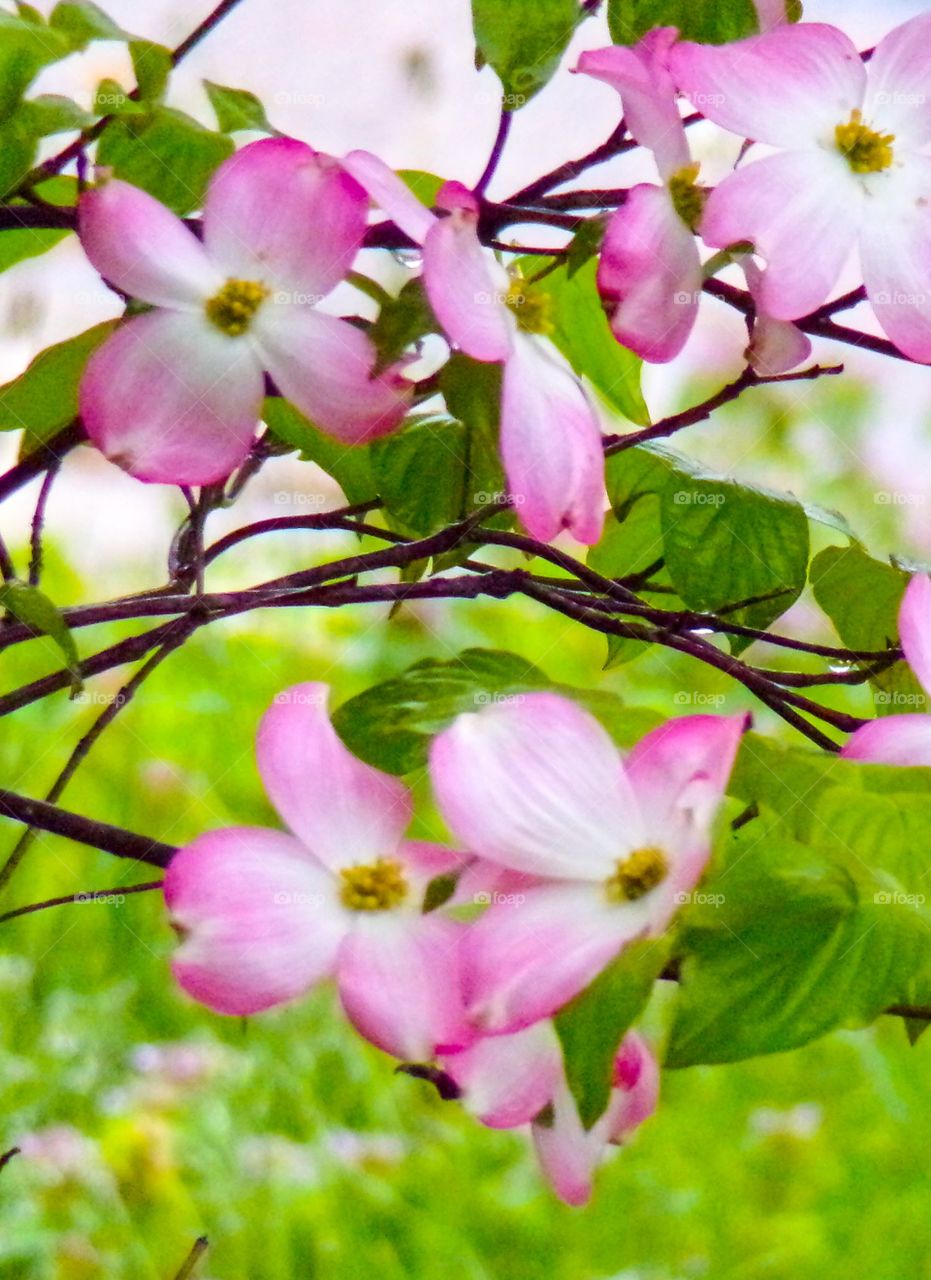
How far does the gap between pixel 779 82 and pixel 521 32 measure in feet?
0.18

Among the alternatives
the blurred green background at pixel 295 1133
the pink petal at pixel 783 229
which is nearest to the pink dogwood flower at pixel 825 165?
the pink petal at pixel 783 229

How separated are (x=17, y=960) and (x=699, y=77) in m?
1.17

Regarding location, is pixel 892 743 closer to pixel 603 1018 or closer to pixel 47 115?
pixel 603 1018

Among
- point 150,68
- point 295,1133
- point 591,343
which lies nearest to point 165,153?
point 150,68

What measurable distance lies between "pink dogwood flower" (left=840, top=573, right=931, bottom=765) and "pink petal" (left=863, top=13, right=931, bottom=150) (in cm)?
10

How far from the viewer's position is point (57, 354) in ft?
1.01

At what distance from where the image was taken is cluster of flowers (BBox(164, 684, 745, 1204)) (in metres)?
0.22

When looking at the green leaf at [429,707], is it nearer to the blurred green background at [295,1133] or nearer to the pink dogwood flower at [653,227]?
the pink dogwood flower at [653,227]

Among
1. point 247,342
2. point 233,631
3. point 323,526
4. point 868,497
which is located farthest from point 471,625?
point 247,342

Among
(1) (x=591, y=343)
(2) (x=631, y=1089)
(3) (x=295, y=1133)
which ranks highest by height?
(1) (x=591, y=343)

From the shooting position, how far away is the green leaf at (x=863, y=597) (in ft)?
1.17

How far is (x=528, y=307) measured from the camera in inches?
10.8

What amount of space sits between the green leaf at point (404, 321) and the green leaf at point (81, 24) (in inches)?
2.8

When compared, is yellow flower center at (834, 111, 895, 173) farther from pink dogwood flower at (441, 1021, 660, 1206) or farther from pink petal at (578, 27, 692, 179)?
pink dogwood flower at (441, 1021, 660, 1206)
